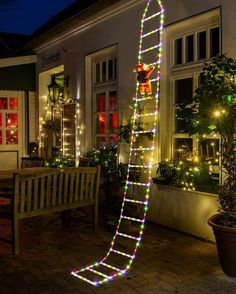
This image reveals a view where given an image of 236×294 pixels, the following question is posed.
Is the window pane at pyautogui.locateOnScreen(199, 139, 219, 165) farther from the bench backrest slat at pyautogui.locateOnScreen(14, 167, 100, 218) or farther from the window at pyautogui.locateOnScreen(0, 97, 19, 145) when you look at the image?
the window at pyautogui.locateOnScreen(0, 97, 19, 145)

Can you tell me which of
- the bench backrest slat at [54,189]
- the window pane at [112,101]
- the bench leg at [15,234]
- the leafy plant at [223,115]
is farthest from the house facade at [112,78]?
the bench leg at [15,234]

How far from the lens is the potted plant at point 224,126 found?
4.50 metres

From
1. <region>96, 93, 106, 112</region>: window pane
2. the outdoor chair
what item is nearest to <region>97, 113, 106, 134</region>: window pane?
<region>96, 93, 106, 112</region>: window pane

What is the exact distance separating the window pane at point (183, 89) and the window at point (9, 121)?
609 cm

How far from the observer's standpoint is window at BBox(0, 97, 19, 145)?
1145 cm

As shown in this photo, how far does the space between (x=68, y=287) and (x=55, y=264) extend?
28.0 inches

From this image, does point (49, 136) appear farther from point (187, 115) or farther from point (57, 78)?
point (187, 115)

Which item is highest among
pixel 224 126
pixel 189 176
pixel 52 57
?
pixel 52 57

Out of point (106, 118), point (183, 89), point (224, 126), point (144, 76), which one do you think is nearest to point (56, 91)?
point (106, 118)

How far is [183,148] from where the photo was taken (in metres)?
6.49

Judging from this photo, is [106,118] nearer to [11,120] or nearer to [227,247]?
[11,120]

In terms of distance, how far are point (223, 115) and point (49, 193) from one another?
2438 mm

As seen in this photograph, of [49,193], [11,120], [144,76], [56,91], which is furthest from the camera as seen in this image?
[11,120]

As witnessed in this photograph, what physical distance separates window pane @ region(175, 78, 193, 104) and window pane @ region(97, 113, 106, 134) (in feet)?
7.38
